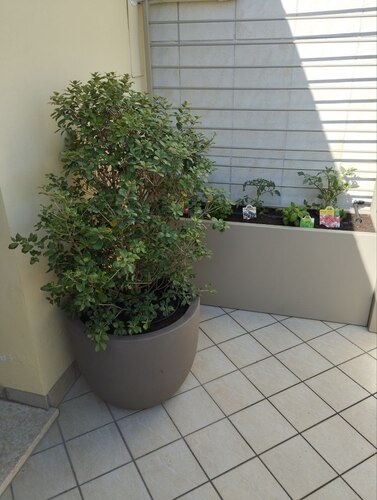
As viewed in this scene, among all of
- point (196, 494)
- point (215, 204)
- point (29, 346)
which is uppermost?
point (215, 204)

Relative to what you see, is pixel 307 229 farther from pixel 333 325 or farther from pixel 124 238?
pixel 124 238

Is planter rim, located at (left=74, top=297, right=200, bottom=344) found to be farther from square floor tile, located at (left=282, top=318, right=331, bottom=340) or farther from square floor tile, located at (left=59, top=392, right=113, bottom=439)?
square floor tile, located at (left=282, top=318, right=331, bottom=340)

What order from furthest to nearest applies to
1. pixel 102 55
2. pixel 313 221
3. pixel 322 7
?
pixel 313 221 → pixel 322 7 → pixel 102 55

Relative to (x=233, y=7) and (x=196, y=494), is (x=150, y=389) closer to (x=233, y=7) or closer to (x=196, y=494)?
(x=196, y=494)

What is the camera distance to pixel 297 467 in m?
1.57

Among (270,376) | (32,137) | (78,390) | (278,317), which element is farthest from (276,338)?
(32,137)

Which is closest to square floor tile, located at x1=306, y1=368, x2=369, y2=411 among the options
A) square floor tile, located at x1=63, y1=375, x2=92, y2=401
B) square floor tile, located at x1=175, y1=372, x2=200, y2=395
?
square floor tile, located at x1=175, y1=372, x2=200, y2=395

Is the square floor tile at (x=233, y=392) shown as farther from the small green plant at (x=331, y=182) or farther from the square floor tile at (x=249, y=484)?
the small green plant at (x=331, y=182)

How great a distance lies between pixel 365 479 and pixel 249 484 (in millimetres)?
472

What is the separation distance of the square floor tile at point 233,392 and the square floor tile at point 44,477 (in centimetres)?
75

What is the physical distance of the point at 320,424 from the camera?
5.75 feet

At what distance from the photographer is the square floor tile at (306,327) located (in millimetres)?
2340

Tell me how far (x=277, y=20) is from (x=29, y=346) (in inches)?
88.1

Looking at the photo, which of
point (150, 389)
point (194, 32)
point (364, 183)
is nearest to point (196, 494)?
point (150, 389)
